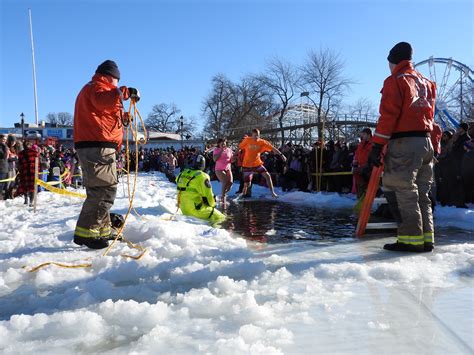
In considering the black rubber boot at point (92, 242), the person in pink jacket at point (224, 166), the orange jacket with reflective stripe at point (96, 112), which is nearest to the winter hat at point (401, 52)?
the orange jacket with reflective stripe at point (96, 112)

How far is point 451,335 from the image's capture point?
2004 millimetres

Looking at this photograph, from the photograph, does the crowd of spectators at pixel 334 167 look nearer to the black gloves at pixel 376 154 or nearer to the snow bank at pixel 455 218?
the black gloves at pixel 376 154

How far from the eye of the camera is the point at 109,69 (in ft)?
13.7

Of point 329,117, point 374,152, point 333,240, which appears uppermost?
point 329,117

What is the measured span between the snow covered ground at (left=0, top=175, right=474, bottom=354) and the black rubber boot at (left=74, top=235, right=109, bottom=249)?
0.15 metres

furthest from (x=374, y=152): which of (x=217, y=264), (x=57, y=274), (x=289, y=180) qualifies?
(x=289, y=180)

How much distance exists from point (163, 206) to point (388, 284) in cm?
474

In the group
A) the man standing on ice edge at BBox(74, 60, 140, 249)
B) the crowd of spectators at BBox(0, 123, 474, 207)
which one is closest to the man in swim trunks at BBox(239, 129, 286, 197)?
the crowd of spectators at BBox(0, 123, 474, 207)

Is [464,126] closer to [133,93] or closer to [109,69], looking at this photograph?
[133,93]

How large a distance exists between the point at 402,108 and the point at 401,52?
611mm

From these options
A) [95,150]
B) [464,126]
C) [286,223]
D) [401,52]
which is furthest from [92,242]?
[464,126]

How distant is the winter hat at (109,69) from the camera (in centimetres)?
414

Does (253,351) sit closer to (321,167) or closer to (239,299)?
(239,299)

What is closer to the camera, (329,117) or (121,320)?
(121,320)
